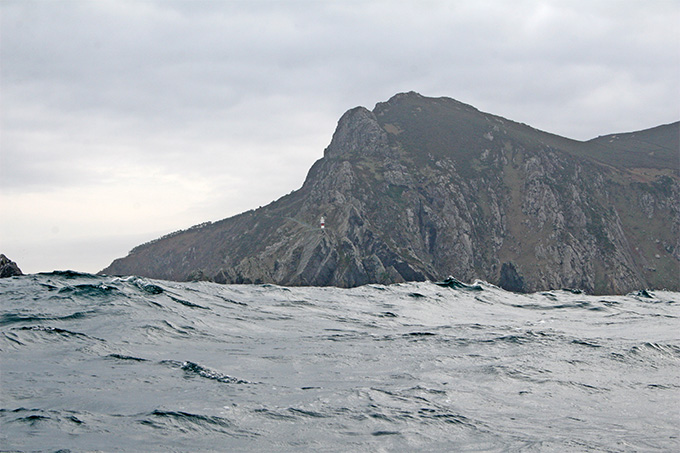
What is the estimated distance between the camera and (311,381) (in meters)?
20.4

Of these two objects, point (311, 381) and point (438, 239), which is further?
point (438, 239)

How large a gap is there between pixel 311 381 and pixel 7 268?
45901mm

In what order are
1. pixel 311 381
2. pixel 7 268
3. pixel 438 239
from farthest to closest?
1. pixel 438 239
2. pixel 7 268
3. pixel 311 381

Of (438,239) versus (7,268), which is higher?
(438,239)

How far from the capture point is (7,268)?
56625mm

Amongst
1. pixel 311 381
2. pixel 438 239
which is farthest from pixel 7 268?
pixel 438 239

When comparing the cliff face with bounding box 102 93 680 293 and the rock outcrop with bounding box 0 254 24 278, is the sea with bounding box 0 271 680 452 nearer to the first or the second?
the rock outcrop with bounding box 0 254 24 278

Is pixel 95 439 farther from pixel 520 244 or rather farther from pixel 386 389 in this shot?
pixel 520 244

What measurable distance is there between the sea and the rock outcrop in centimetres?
2043

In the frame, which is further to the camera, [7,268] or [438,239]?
[438,239]

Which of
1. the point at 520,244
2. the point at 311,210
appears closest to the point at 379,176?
the point at 311,210

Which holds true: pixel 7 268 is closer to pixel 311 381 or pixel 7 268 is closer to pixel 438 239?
pixel 311 381

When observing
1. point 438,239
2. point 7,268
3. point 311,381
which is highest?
point 438,239

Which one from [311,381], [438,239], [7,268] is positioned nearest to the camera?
[311,381]
